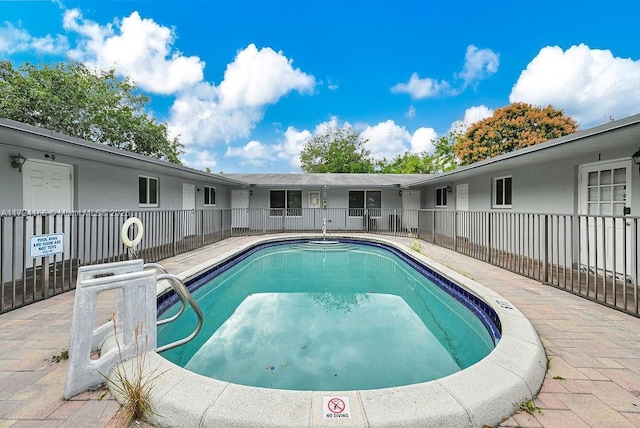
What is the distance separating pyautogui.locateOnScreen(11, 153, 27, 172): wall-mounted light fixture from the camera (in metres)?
4.80

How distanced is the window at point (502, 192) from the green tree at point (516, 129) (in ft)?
41.2

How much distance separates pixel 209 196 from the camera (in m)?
12.5

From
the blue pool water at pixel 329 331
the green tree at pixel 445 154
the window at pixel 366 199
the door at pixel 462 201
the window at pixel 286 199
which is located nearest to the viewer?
the blue pool water at pixel 329 331

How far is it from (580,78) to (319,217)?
1742 centimetres

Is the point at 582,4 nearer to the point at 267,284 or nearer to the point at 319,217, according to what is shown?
the point at 319,217

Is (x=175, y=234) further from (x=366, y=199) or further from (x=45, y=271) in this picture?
(x=366, y=199)

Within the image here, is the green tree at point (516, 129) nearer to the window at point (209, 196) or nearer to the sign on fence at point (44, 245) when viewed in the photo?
the window at point (209, 196)

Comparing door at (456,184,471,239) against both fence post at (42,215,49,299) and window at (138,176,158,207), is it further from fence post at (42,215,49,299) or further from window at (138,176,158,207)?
fence post at (42,215,49,299)

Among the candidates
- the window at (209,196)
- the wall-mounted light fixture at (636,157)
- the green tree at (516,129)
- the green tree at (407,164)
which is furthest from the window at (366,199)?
the green tree at (407,164)

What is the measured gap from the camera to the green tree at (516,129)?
1794cm

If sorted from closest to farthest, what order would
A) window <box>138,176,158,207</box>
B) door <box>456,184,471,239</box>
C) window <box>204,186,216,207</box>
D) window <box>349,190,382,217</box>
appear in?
window <box>138,176,158,207</box>, door <box>456,184,471,239</box>, window <box>204,186,216,207</box>, window <box>349,190,382,217</box>

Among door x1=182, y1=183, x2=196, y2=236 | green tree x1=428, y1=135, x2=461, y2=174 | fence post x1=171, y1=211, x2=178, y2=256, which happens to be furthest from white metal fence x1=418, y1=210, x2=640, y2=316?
green tree x1=428, y1=135, x2=461, y2=174

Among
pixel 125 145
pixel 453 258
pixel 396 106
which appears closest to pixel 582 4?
pixel 396 106

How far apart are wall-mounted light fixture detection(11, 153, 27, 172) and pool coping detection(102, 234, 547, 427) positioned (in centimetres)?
492
